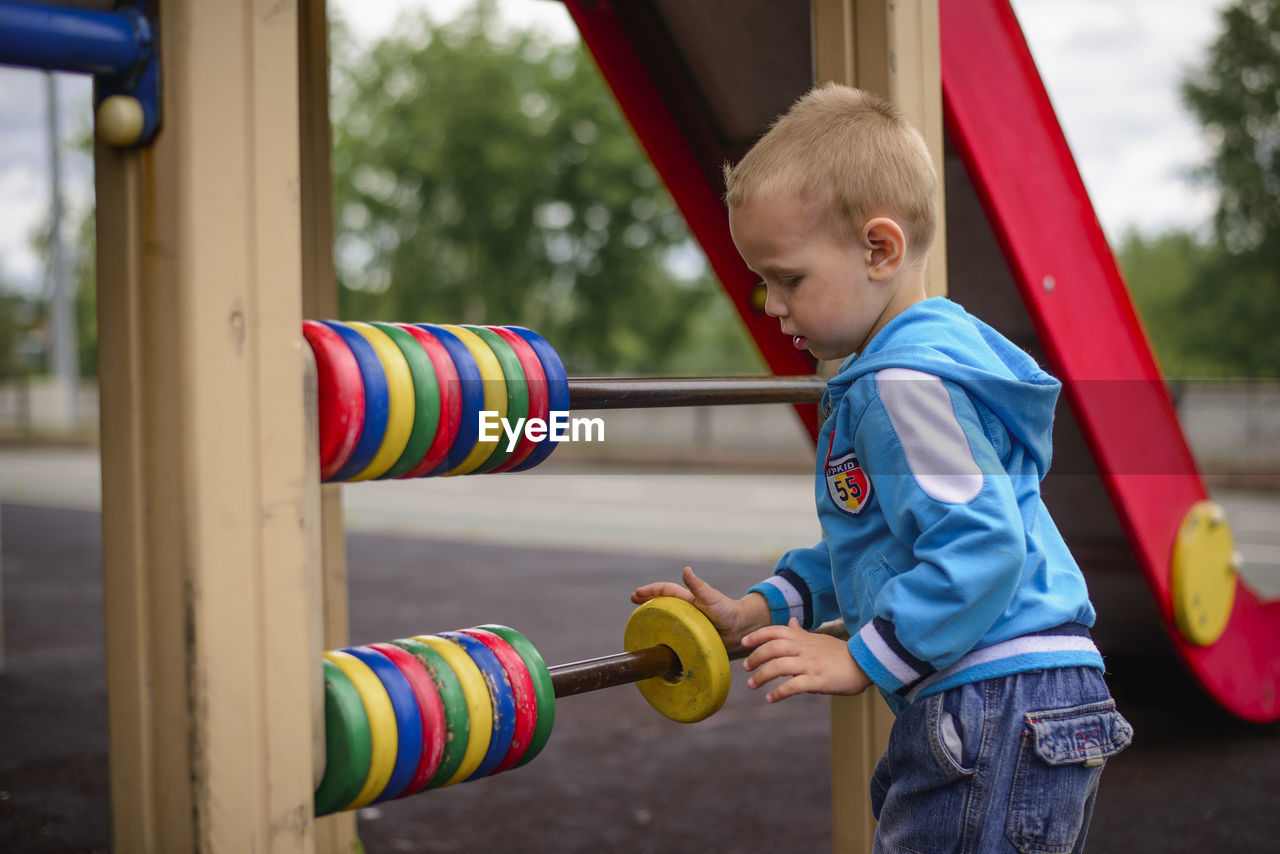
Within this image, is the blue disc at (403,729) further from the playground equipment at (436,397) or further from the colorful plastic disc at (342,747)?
the playground equipment at (436,397)

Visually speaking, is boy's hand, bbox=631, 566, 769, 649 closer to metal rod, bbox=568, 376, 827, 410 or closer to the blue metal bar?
metal rod, bbox=568, 376, 827, 410

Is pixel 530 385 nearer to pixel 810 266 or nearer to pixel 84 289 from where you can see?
pixel 810 266

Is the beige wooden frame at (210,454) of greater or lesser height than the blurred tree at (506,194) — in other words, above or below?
below

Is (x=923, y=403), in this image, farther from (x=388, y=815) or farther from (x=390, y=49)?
(x=390, y=49)

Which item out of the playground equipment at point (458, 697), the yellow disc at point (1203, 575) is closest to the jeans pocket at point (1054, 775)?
the playground equipment at point (458, 697)

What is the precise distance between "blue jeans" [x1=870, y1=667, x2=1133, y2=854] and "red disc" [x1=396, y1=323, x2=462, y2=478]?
25.7 inches

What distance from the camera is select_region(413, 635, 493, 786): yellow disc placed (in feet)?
4.20

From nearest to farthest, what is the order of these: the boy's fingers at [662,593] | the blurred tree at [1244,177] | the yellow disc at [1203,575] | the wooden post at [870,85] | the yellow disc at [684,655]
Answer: the yellow disc at [684,655] → the boy's fingers at [662,593] → the wooden post at [870,85] → the yellow disc at [1203,575] → the blurred tree at [1244,177]

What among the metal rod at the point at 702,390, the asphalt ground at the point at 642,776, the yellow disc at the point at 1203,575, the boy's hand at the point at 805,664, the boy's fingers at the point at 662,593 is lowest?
the asphalt ground at the point at 642,776

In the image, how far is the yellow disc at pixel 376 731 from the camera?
3.89ft

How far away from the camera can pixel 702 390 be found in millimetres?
1780

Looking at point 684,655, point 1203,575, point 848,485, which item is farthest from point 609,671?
point 1203,575

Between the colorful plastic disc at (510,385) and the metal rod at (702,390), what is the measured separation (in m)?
0.20

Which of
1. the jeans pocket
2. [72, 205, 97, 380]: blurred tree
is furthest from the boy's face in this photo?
[72, 205, 97, 380]: blurred tree
